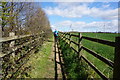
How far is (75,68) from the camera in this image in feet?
14.8

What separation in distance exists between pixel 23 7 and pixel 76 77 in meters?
5.56

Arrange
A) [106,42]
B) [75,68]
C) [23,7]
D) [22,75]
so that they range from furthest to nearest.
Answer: [23,7], [75,68], [22,75], [106,42]

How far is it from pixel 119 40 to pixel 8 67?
328 cm

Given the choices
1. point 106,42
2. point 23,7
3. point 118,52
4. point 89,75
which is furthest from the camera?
point 23,7

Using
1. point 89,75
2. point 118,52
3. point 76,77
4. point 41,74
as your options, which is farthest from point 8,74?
point 118,52

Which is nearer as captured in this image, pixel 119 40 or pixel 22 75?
pixel 119 40

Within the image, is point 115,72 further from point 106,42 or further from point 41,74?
point 41,74

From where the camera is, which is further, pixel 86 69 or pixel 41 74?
pixel 41 74

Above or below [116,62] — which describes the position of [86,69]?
below

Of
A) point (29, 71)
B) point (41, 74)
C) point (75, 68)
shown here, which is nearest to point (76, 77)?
point (75, 68)

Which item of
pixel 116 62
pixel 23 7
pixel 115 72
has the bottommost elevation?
pixel 115 72

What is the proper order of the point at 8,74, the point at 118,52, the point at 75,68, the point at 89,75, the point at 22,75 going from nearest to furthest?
1. the point at 118,52
2. the point at 89,75
3. the point at 8,74
4. the point at 22,75
5. the point at 75,68

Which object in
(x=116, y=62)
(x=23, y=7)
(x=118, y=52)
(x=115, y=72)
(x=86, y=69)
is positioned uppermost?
(x=23, y=7)

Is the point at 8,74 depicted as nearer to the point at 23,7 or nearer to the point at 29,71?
the point at 29,71
